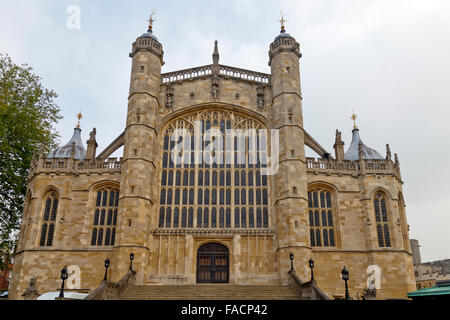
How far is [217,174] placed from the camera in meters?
25.7

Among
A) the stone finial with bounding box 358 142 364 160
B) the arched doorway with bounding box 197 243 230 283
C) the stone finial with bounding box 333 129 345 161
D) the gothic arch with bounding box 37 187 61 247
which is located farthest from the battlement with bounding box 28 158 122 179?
the stone finial with bounding box 358 142 364 160

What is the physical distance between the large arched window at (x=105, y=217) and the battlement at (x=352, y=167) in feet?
41.4

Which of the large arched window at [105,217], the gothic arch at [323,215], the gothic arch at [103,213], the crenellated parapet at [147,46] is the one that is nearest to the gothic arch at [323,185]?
the gothic arch at [323,215]

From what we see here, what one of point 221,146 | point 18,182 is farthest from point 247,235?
point 18,182

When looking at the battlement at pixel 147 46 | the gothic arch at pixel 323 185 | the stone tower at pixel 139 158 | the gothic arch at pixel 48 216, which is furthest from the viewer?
the battlement at pixel 147 46

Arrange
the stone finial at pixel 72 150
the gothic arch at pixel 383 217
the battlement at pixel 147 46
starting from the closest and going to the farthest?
the gothic arch at pixel 383 217, the stone finial at pixel 72 150, the battlement at pixel 147 46

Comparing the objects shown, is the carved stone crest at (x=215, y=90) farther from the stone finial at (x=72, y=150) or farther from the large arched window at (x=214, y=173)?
the stone finial at (x=72, y=150)

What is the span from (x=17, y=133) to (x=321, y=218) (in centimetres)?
1925

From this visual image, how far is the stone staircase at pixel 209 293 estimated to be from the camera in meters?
19.3

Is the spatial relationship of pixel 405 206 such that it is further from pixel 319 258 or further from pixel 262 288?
pixel 262 288

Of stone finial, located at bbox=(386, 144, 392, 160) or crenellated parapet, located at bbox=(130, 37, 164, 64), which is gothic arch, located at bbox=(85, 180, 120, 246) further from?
stone finial, located at bbox=(386, 144, 392, 160)

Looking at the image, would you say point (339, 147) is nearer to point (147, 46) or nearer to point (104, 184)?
point (147, 46)

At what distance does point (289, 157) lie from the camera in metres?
24.9

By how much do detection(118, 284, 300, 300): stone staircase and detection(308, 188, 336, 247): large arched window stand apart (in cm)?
498
